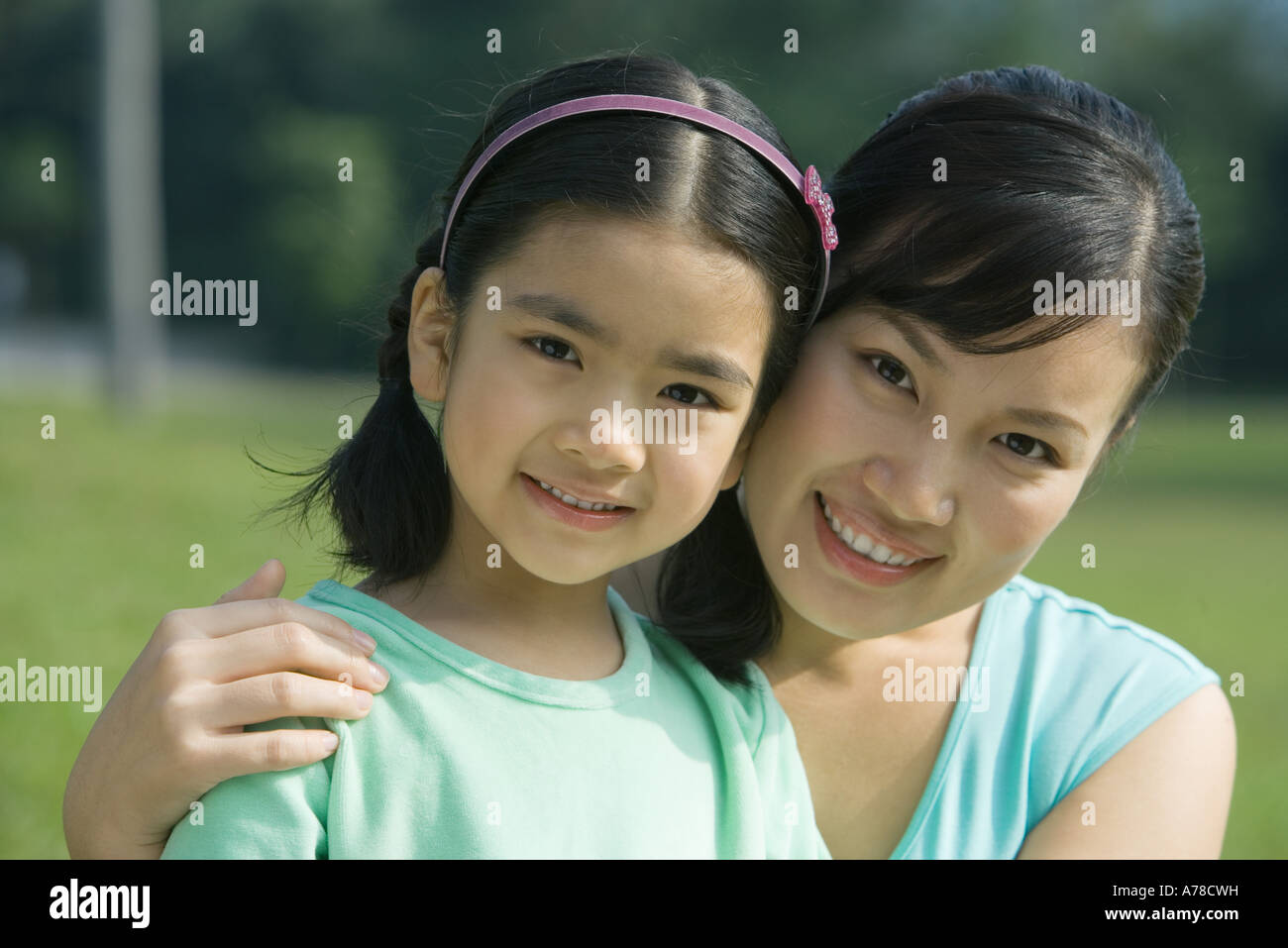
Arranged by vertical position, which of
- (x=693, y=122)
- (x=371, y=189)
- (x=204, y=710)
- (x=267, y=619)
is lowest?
(x=204, y=710)

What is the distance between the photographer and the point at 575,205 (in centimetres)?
202

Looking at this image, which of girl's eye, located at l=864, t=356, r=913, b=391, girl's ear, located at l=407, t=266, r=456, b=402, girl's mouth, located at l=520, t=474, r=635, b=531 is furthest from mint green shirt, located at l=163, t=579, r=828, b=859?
girl's eye, located at l=864, t=356, r=913, b=391

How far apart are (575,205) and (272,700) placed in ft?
2.74

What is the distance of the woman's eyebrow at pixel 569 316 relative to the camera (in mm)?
1928

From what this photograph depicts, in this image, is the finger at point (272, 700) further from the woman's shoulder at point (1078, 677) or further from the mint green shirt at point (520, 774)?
the woman's shoulder at point (1078, 677)

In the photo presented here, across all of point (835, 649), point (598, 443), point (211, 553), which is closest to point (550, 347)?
point (598, 443)

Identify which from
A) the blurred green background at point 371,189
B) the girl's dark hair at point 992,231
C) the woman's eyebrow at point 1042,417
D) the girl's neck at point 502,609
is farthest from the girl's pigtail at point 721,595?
the blurred green background at point 371,189

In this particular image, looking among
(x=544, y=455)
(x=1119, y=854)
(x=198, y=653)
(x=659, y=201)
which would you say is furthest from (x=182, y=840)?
(x=1119, y=854)

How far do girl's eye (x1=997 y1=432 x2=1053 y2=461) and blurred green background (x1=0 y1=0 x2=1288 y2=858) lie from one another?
743cm

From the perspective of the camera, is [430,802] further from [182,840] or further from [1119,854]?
[1119,854]

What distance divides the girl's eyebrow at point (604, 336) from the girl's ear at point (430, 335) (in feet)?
0.72

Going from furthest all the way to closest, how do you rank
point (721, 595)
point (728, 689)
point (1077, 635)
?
point (1077, 635) < point (721, 595) < point (728, 689)

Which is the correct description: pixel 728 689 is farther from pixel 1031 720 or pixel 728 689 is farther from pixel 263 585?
pixel 263 585

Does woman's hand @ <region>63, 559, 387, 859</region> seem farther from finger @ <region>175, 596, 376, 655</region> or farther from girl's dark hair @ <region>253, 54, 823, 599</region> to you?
girl's dark hair @ <region>253, 54, 823, 599</region>
